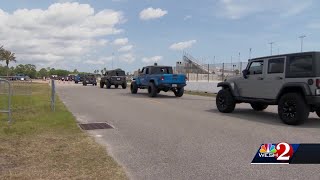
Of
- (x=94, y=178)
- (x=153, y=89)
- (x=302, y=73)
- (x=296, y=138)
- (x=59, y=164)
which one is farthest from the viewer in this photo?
(x=153, y=89)

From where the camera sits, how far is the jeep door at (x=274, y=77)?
1319 cm

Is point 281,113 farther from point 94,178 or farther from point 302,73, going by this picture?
point 94,178

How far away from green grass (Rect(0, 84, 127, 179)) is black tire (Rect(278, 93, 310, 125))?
19.2 ft

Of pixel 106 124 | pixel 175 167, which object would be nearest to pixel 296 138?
pixel 175 167

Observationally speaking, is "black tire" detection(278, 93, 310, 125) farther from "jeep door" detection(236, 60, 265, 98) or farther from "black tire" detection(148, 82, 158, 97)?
"black tire" detection(148, 82, 158, 97)

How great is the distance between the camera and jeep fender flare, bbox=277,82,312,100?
1200 cm

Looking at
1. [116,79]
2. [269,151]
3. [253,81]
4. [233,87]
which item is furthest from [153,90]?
[269,151]

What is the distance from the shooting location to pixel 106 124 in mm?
13062

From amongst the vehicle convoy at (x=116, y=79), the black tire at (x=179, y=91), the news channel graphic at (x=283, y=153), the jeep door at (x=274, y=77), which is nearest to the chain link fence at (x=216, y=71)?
the black tire at (x=179, y=91)

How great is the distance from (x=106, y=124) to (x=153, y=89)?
45.2 ft

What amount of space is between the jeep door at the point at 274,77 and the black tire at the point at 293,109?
0.65 metres

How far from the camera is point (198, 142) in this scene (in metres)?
9.45

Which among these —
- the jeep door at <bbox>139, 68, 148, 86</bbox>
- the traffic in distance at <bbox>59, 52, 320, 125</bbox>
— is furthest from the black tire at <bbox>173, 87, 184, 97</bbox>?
the traffic in distance at <bbox>59, 52, 320, 125</bbox>

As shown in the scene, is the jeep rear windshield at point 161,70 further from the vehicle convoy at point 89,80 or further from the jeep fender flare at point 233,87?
the vehicle convoy at point 89,80
